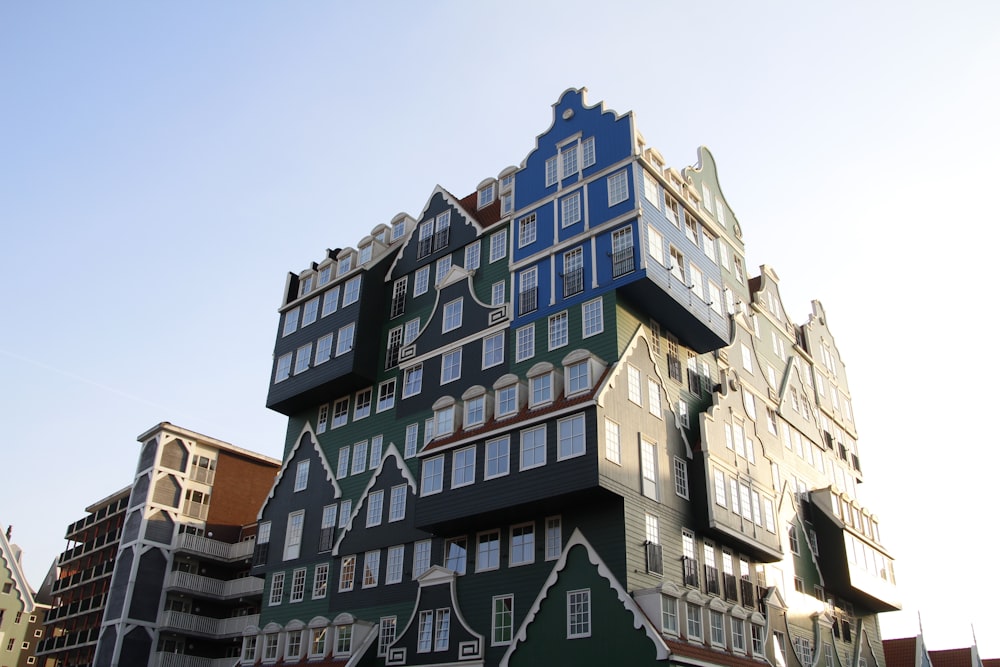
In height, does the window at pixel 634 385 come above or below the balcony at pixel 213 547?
A: above

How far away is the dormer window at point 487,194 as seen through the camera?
6016 cm

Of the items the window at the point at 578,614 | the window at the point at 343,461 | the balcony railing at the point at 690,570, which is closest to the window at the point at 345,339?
the window at the point at 343,461

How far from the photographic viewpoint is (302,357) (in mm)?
63125

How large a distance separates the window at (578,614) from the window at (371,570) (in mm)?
14711

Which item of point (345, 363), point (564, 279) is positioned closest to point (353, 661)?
point (345, 363)

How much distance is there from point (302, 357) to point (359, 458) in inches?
408

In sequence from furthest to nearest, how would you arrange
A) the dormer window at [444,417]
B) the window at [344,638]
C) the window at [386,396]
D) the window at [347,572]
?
the window at [386,396], the window at [347,572], the window at [344,638], the dormer window at [444,417]

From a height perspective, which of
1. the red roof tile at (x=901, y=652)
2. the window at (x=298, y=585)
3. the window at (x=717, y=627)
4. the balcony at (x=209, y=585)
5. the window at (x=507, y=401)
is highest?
the window at (x=507, y=401)

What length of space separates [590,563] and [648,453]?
686 centimetres

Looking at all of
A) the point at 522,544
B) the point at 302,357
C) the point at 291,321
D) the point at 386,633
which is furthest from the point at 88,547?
the point at 522,544

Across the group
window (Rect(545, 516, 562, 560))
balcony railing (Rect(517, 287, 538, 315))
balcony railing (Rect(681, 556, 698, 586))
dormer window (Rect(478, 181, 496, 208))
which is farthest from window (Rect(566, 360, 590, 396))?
dormer window (Rect(478, 181, 496, 208))

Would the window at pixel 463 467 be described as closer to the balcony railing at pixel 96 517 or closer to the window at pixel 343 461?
the window at pixel 343 461

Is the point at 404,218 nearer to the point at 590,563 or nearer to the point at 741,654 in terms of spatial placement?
the point at 590,563

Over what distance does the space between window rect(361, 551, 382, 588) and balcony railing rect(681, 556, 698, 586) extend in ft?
59.1
